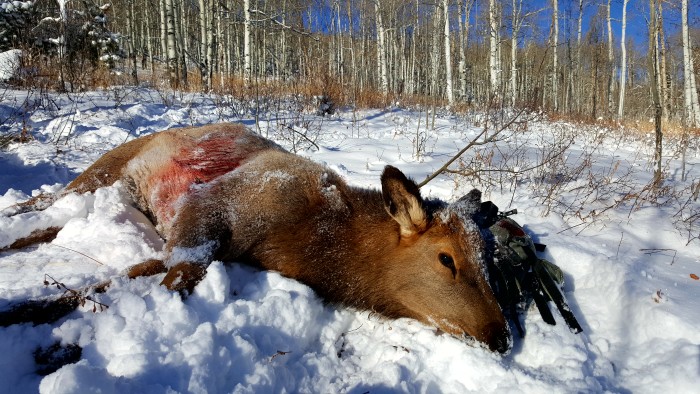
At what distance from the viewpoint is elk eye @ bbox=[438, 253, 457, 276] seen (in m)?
2.62

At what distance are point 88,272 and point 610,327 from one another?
3.41 m

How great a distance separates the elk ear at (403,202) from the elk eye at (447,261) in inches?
9.7

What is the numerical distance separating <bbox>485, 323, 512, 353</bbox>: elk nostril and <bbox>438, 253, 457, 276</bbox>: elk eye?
16.4 inches

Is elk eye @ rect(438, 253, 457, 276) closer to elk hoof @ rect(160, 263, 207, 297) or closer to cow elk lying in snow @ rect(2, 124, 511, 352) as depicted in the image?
cow elk lying in snow @ rect(2, 124, 511, 352)

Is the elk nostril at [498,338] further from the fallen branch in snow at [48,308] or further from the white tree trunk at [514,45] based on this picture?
the white tree trunk at [514,45]

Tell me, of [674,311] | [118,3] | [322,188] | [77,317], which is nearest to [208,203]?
[322,188]

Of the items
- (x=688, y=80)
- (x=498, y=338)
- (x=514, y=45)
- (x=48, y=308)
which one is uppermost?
(x=514, y=45)

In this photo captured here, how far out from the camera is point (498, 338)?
89.4 inches

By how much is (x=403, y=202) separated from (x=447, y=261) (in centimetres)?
49

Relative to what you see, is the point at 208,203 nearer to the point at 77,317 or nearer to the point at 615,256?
the point at 77,317

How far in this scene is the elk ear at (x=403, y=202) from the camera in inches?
104

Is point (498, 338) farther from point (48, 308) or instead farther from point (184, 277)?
point (48, 308)

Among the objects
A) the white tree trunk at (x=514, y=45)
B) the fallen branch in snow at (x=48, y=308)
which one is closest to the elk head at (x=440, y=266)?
the fallen branch in snow at (x=48, y=308)

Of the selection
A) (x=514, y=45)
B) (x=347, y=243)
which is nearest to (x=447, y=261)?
(x=347, y=243)
